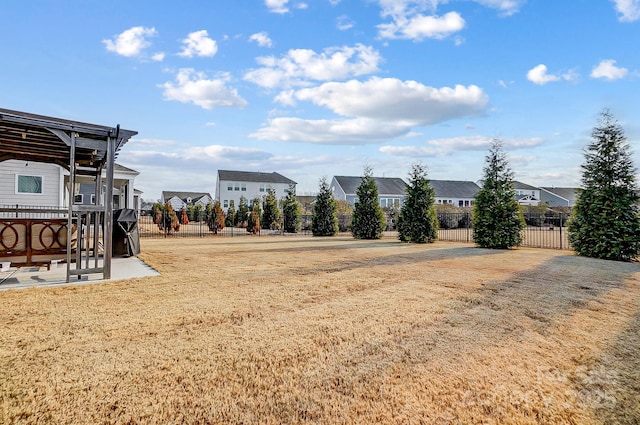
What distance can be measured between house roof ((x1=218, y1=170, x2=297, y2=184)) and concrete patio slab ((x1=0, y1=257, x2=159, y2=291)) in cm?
3666

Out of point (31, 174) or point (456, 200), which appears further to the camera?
point (456, 200)

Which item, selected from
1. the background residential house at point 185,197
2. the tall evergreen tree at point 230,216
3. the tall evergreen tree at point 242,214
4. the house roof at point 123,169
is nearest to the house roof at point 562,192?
the tall evergreen tree at point 242,214

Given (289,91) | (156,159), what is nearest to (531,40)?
(289,91)

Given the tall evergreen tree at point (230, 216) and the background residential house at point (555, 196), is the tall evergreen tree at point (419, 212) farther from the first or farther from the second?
the background residential house at point (555, 196)

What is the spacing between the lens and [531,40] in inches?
398

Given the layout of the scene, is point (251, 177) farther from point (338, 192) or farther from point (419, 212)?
point (419, 212)

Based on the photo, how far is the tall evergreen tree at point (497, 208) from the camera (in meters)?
11.7

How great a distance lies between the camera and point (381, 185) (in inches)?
1633

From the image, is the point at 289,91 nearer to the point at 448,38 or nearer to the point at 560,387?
the point at 448,38

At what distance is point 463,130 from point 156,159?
972 inches

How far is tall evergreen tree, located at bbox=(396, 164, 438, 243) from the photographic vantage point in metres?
14.1

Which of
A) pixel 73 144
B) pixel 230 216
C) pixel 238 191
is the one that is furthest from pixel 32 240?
pixel 238 191

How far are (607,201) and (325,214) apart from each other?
41.2ft

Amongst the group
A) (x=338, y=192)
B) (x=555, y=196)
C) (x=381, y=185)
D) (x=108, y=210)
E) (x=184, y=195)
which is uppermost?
(x=381, y=185)
